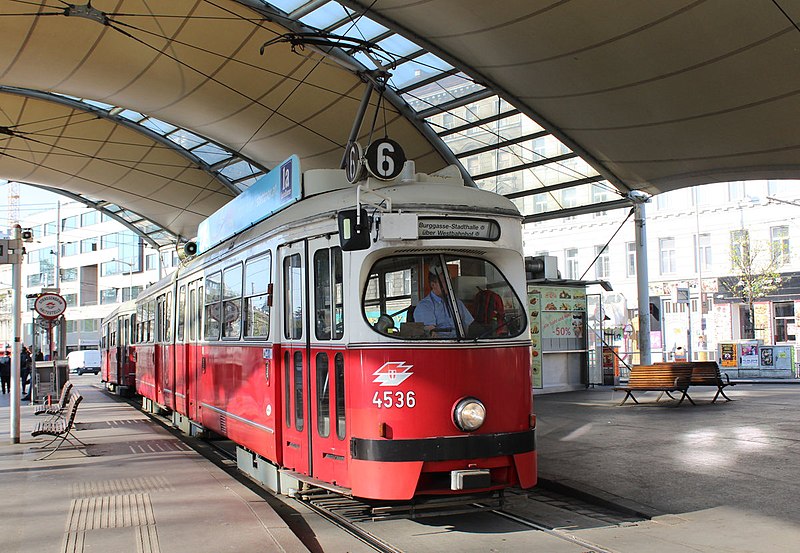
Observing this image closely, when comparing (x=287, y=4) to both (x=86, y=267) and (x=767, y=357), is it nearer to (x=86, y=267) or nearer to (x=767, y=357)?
(x=767, y=357)

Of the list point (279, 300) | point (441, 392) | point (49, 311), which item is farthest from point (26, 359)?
point (441, 392)

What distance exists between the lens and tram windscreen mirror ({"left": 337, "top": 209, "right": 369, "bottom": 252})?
7.07 meters

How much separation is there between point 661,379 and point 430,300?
11.3m

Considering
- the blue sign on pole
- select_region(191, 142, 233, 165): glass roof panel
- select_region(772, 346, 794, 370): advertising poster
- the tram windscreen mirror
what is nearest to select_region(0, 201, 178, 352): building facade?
select_region(191, 142, 233, 165): glass roof panel

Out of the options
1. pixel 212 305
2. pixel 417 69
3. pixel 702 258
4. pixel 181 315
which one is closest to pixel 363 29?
pixel 417 69

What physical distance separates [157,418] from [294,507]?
11.5 metres

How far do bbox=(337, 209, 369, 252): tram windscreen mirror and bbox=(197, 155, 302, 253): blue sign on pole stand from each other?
73.6 inches

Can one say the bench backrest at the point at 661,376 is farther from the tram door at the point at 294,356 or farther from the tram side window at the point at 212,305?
the tram door at the point at 294,356

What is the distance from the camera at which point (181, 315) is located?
14.7 meters

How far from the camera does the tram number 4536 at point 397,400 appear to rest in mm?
7078

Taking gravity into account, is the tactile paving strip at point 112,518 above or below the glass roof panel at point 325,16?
below

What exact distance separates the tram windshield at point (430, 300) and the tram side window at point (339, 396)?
542mm

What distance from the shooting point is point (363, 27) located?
21.3 m

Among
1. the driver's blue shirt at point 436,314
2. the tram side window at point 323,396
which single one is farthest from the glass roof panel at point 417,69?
the driver's blue shirt at point 436,314
